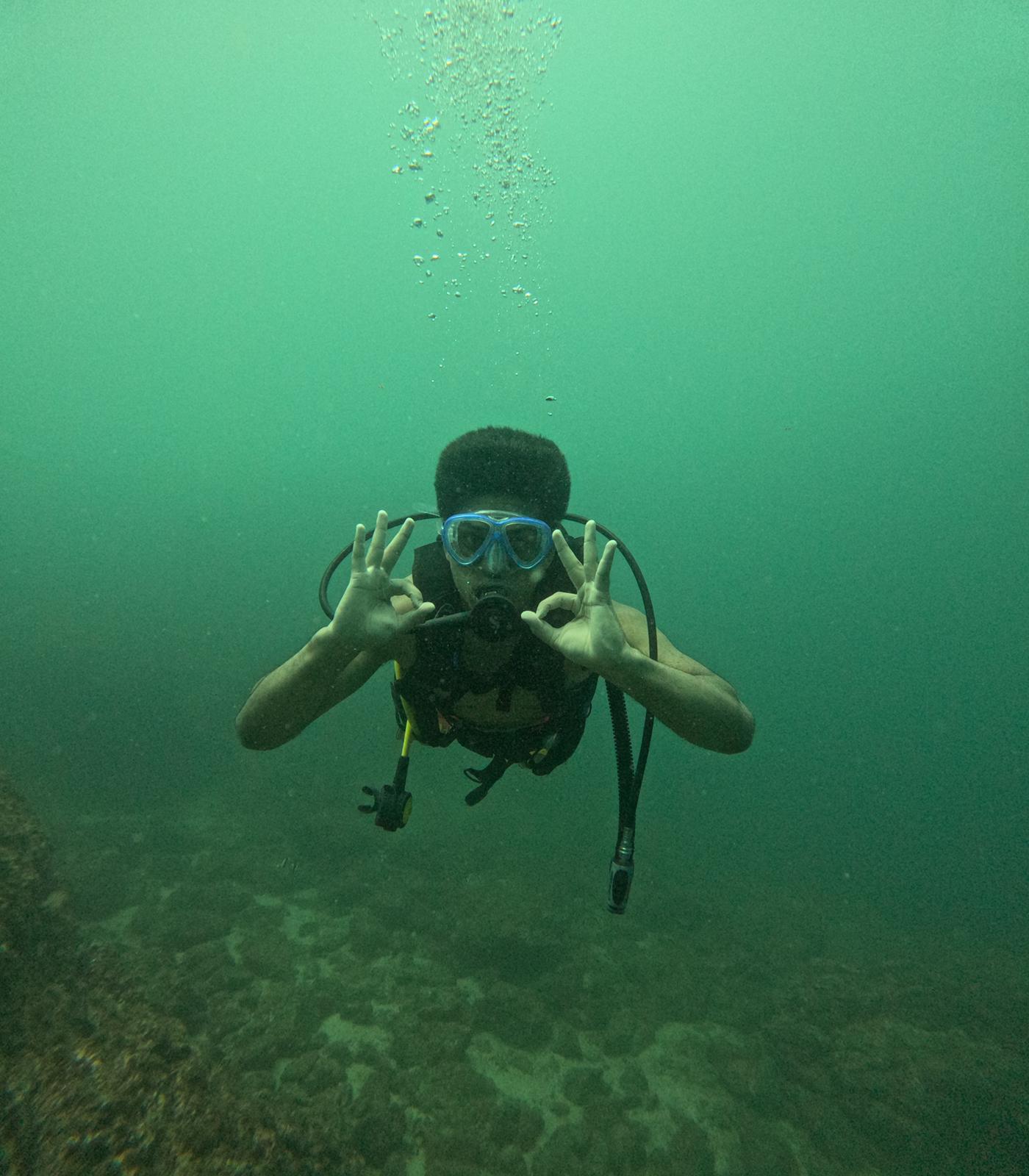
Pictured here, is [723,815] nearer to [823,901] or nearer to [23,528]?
[823,901]

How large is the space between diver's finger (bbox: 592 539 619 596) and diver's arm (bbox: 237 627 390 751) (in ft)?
3.37

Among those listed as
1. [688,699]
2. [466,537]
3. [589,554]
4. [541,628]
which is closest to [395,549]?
[466,537]

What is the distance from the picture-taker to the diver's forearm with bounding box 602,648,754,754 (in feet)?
7.63

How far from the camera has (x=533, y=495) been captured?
10.7ft

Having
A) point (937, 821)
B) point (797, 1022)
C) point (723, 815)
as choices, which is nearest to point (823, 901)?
point (723, 815)

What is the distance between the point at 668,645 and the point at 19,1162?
14.2 ft

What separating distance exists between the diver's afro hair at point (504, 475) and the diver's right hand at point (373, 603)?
2.95 ft

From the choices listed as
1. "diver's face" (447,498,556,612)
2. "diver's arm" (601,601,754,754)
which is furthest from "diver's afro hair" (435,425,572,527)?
"diver's arm" (601,601,754,754)

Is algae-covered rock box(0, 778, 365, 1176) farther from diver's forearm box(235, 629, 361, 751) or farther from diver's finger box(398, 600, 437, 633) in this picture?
diver's finger box(398, 600, 437, 633)

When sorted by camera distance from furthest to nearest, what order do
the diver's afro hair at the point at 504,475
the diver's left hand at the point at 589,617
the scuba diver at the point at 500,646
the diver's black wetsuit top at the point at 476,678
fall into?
1. the diver's afro hair at the point at 504,475
2. the diver's black wetsuit top at the point at 476,678
3. the scuba diver at the point at 500,646
4. the diver's left hand at the point at 589,617

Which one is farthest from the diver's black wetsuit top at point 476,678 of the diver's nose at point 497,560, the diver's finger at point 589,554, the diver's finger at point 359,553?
the diver's finger at point 359,553

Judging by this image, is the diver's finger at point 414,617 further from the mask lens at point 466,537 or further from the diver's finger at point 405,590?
the mask lens at point 466,537

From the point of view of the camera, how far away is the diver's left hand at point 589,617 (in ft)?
7.38

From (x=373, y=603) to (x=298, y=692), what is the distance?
0.58 metres
